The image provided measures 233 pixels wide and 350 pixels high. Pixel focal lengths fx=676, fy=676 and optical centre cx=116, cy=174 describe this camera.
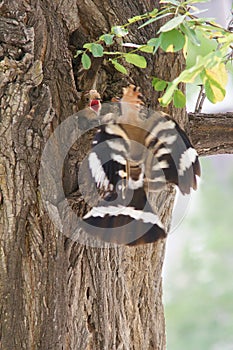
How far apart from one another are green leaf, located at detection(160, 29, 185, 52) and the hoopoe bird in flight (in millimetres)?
151

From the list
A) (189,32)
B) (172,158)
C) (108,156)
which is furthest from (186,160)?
(189,32)

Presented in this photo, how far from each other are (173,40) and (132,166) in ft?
0.70

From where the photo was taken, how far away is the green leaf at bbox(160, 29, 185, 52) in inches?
37.2

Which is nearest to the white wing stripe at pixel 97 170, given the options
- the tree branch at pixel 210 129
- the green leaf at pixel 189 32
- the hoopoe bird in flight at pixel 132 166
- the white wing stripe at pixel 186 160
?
the hoopoe bird in flight at pixel 132 166

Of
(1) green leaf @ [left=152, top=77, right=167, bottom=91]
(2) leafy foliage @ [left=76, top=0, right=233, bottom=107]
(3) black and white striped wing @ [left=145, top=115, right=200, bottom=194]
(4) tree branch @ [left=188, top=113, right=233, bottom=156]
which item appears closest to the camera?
(2) leafy foliage @ [left=76, top=0, right=233, bottom=107]

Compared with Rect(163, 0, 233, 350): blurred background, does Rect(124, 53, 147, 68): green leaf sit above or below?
above

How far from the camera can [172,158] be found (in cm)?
111

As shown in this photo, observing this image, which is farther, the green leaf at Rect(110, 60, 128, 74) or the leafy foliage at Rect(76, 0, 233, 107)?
the green leaf at Rect(110, 60, 128, 74)

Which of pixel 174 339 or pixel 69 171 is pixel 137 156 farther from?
pixel 174 339

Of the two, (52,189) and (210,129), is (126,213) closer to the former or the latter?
(52,189)

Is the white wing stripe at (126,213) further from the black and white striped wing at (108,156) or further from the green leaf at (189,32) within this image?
the green leaf at (189,32)

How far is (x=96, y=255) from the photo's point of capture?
4.11 feet

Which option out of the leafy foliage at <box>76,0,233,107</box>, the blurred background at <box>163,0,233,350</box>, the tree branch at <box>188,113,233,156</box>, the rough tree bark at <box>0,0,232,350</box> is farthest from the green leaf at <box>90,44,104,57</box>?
the blurred background at <box>163,0,233,350</box>

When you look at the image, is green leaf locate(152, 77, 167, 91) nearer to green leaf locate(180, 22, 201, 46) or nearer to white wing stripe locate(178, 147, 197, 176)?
white wing stripe locate(178, 147, 197, 176)
